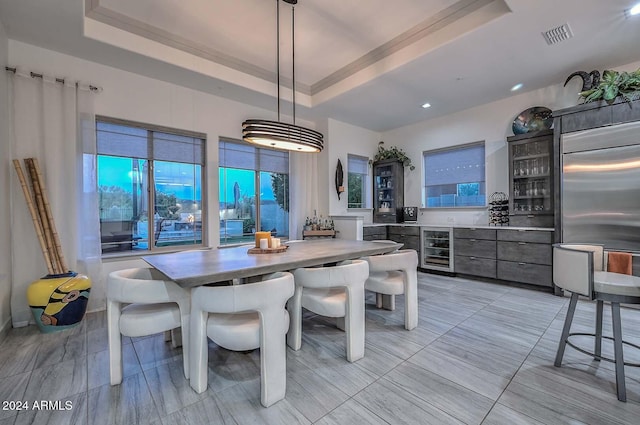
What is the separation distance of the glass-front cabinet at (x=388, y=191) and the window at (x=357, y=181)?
0.66 ft

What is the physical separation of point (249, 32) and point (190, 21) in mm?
633

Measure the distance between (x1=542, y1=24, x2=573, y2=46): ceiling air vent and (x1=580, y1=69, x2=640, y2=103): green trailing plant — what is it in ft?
3.01

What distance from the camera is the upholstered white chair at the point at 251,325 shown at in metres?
1.65

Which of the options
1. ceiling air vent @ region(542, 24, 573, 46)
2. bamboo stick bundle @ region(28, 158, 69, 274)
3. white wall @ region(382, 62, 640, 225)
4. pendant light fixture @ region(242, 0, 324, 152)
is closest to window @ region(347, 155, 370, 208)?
white wall @ region(382, 62, 640, 225)

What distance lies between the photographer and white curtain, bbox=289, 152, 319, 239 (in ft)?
17.3

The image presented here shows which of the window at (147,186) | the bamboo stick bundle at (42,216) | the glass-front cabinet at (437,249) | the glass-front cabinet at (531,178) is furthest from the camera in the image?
the glass-front cabinet at (437,249)

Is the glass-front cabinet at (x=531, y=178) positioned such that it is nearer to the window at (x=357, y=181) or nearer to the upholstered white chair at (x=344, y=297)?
the window at (x=357, y=181)

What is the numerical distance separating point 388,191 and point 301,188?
80.1 inches

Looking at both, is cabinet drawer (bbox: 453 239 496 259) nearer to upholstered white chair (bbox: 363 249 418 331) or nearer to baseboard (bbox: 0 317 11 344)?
upholstered white chair (bbox: 363 249 418 331)

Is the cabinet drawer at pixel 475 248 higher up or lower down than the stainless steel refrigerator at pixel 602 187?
lower down

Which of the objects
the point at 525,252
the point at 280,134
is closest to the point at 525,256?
the point at 525,252

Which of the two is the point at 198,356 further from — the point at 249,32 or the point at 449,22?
Result: the point at 449,22

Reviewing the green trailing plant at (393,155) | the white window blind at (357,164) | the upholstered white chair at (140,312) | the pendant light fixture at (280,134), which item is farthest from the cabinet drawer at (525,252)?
the upholstered white chair at (140,312)

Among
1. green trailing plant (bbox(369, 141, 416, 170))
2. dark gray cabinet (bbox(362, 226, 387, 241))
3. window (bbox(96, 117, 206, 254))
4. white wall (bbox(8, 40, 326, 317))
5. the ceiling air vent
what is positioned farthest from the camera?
green trailing plant (bbox(369, 141, 416, 170))
